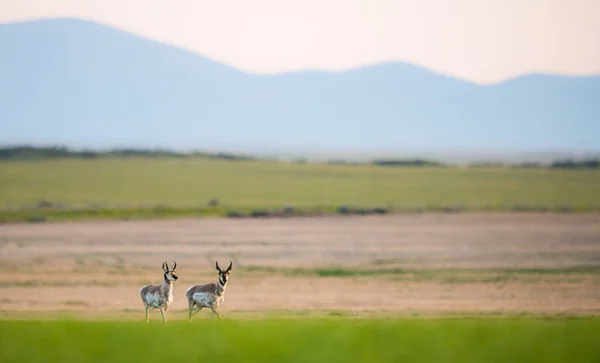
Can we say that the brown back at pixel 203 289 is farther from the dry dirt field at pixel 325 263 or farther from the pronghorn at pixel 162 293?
the dry dirt field at pixel 325 263

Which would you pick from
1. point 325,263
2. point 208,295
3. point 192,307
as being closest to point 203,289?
point 208,295

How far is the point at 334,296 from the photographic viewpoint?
762 inches

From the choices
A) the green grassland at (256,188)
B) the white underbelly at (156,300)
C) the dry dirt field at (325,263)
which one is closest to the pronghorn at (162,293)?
the white underbelly at (156,300)

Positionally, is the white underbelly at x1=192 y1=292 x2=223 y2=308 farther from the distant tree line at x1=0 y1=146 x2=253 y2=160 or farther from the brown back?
the distant tree line at x1=0 y1=146 x2=253 y2=160

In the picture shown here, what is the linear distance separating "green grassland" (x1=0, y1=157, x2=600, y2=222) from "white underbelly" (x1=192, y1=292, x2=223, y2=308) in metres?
20.2

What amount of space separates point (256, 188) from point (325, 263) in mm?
22535

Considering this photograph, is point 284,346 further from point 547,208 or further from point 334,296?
point 547,208

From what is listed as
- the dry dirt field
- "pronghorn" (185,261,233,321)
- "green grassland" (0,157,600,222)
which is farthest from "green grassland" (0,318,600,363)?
"green grassland" (0,157,600,222)

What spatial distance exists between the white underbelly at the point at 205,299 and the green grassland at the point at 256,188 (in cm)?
2016

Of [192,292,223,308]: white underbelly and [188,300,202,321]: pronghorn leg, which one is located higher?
[192,292,223,308]: white underbelly

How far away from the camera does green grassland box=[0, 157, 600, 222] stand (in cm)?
3703

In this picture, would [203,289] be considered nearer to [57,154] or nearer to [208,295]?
[208,295]

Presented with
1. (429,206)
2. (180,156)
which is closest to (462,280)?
(429,206)

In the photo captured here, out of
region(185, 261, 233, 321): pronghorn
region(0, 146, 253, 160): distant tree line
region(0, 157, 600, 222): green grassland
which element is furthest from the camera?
region(0, 146, 253, 160): distant tree line
